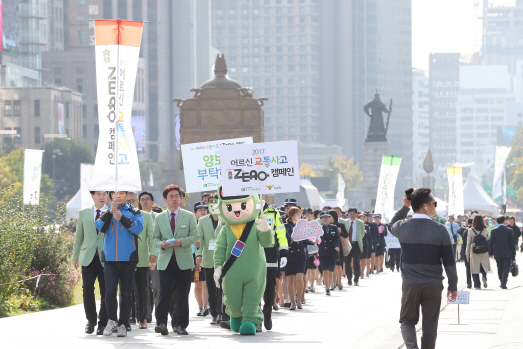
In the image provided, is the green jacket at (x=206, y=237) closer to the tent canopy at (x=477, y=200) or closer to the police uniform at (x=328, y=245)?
the police uniform at (x=328, y=245)

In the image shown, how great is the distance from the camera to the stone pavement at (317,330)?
962cm

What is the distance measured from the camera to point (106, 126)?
1079cm

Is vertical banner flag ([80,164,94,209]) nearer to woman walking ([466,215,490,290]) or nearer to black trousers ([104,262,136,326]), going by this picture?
woman walking ([466,215,490,290])

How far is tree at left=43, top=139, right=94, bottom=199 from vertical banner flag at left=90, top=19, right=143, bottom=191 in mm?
→ 84918

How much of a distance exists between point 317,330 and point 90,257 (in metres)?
2.95

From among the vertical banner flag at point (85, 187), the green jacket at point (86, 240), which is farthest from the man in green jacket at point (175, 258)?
the vertical banner flag at point (85, 187)

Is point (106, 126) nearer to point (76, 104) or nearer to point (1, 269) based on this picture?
point (1, 269)

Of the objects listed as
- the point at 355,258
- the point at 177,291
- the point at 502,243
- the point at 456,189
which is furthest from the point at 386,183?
the point at 177,291

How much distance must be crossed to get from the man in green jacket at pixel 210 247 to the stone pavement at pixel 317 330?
1.11 feet

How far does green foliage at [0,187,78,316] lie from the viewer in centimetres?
1354

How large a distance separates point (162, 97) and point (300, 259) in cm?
14496

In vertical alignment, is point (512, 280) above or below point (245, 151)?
below

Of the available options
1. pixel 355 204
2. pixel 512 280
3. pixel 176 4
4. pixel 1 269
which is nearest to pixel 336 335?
pixel 1 269

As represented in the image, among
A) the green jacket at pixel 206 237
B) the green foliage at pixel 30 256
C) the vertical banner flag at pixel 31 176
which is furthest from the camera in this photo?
the vertical banner flag at pixel 31 176
